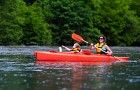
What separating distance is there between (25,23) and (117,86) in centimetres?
5854

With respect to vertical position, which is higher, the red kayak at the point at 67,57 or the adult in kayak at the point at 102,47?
the adult in kayak at the point at 102,47

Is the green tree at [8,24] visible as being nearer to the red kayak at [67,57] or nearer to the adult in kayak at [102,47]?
the adult in kayak at [102,47]

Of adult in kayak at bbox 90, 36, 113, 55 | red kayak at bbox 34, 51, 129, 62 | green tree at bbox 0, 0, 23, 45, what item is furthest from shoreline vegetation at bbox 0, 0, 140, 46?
red kayak at bbox 34, 51, 129, 62

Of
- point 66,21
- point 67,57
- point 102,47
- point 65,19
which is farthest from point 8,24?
point 67,57

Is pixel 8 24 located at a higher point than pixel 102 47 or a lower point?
higher

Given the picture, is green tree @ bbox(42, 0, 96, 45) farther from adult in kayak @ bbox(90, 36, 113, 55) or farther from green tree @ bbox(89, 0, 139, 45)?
adult in kayak @ bbox(90, 36, 113, 55)

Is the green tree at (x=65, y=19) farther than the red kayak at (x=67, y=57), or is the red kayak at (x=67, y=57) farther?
the green tree at (x=65, y=19)

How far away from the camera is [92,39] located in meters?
87.2

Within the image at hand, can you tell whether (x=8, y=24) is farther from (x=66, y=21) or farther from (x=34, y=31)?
(x=66, y=21)

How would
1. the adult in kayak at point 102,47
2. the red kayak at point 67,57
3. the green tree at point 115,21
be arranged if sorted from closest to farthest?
the red kayak at point 67,57 < the adult in kayak at point 102,47 < the green tree at point 115,21

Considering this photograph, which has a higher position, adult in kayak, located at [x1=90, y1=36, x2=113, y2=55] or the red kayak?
adult in kayak, located at [x1=90, y1=36, x2=113, y2=55]

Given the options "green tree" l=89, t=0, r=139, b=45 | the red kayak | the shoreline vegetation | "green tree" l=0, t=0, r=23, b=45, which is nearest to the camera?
the red kayak

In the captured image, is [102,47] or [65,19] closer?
[102,47]

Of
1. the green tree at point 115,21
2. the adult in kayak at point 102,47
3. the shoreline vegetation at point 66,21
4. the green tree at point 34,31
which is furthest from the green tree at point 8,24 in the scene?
the adult in kayak at point 102,47
